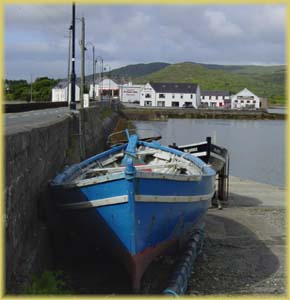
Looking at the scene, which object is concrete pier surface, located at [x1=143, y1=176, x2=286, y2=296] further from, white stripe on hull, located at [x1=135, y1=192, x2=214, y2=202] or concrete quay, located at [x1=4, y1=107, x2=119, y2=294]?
concrete quay, located at [x1=4, y1=107, x2=119, y2=294]

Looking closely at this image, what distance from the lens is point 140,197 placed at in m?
8.47

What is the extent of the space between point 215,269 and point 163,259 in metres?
1.05

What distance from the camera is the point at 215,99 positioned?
142250mm

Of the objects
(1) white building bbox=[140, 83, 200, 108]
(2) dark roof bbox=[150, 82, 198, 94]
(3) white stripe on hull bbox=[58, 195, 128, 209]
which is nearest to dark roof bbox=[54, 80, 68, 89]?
(1) white building bbox=[140, 83, 200, 108]

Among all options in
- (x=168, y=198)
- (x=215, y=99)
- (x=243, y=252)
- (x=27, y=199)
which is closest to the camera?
(x=27, y=199)

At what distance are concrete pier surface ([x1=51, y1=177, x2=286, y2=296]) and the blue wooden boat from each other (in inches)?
21.9

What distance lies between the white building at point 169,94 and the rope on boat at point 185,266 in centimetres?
11570

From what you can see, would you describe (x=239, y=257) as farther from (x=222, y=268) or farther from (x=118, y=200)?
(x=118, y=200)

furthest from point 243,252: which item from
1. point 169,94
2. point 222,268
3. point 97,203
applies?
point 169,94

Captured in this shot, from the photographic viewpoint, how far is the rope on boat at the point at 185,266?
27.0 feet

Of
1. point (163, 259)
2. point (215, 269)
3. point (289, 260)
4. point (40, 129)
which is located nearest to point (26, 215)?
point (40, 129)

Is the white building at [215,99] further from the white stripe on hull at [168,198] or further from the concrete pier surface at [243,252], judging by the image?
the white stripe on hull at [168,198]

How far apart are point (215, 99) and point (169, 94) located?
2050cm

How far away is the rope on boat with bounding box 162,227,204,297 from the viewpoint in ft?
27.0
